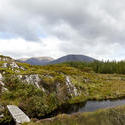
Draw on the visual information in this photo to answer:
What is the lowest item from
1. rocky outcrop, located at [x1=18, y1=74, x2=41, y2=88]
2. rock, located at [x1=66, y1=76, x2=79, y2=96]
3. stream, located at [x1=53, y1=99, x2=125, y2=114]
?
stream, located at [x1=53, y1=99, x2=125, y2=114]

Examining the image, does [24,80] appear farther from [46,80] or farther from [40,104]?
[40,104]

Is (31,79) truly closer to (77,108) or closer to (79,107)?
(77,108)

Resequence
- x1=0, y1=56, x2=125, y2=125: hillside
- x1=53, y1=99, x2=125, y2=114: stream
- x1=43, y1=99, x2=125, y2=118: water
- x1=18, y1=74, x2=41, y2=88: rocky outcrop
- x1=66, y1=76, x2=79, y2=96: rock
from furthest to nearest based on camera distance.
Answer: x1=66, y1=76, x2=79, y2=96: rock, x1=18, y1=74, x2=41, y2=88: rocky outcrop, x1=53, y1=99, x2=125, y2=114: stream, x1=43, y1=99, x2=125, y2=118: water, x1=0, y1=56, x2=125, y2=125: hillside

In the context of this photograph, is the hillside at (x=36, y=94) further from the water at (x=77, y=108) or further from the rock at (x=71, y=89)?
the water at (x=77, y=108)

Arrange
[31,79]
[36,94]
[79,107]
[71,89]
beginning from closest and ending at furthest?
[36,94], [79,107], [31,79], [71,89]

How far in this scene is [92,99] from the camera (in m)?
21.3

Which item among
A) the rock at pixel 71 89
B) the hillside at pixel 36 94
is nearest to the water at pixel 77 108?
the hillside at pixel 36 94

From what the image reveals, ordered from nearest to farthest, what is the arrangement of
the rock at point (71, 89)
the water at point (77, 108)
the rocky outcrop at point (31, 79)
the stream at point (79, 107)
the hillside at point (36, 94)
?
the hillside at point (36, 94) → the water at point (77, 108) → the stream at point (79, 107) → the rocky outcrop at point (31, 79) → the rock at point (71, 89)

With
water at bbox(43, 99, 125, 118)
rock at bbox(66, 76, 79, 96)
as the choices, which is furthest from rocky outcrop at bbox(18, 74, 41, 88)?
rock at bbox(66, 76, 79, 96)

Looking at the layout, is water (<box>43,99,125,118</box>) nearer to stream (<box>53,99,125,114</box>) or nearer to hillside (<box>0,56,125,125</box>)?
stream (<box>53,99,125,114</box>)

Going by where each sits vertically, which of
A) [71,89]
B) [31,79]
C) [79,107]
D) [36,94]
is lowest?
[79,107]

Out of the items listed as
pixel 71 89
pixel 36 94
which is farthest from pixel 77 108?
pixel 36 94

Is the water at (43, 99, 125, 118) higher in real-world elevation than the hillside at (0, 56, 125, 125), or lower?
lower

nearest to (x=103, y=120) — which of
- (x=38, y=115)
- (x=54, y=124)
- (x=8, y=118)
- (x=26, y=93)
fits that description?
(x=54, y=124)
